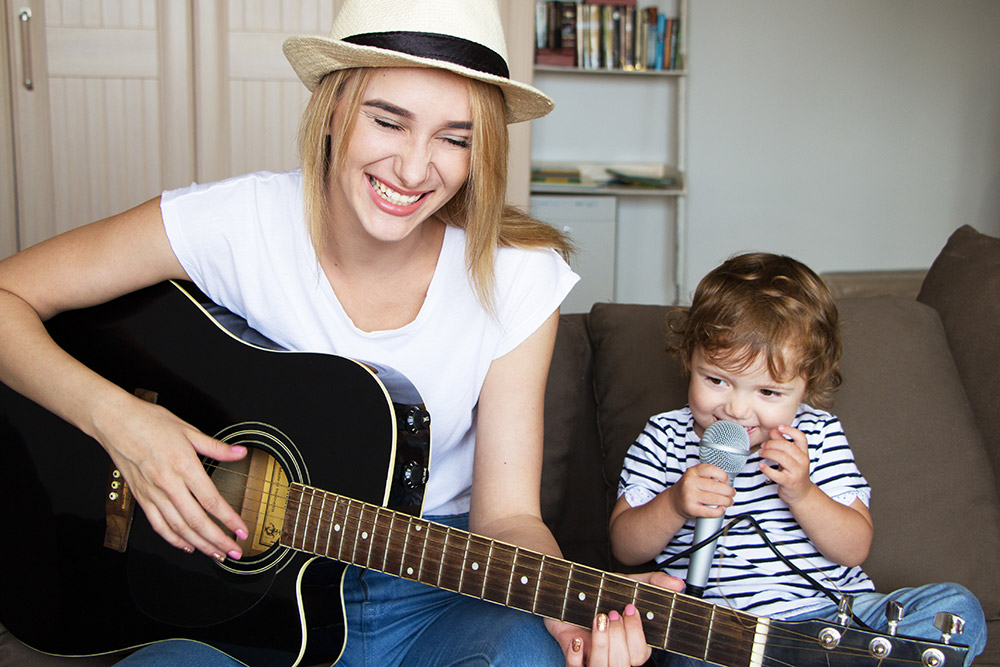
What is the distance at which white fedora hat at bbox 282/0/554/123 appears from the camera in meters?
1.16

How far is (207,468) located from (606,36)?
3.71 m

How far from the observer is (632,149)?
4.89 m

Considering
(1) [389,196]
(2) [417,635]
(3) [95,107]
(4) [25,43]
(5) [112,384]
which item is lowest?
(2) [417,635]

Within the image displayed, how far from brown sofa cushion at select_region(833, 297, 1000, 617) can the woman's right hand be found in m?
1.05

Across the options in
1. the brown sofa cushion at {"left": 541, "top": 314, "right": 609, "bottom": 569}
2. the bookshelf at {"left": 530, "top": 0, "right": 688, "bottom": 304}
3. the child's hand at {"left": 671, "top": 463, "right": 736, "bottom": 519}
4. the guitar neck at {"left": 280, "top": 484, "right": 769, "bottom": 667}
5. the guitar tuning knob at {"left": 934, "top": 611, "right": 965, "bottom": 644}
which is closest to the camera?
the guitar tuning knob at {"left": 934, "top": 611, "right": 965, "bottom": 644}

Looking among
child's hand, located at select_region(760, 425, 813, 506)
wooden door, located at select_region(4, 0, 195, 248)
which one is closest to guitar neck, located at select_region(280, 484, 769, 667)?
child's hand, located at select_region(760, 425, 813, 506)

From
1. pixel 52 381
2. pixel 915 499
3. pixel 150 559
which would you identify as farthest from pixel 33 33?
pixel 915 499

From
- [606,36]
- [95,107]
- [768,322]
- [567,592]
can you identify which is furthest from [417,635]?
[606,36]

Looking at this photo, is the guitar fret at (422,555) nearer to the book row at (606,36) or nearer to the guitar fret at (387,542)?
the guitar fret at (387,542)

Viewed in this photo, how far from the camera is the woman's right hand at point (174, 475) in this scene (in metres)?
1.21

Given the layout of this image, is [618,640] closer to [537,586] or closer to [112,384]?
[537,586]

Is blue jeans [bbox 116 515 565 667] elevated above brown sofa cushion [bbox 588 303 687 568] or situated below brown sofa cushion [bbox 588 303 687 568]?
→ below

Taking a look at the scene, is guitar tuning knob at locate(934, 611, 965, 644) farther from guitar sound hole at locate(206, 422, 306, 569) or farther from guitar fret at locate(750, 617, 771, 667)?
guitar sound hole at locate(206, 422, 306, 569)

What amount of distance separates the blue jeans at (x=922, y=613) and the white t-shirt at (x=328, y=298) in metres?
0.50
